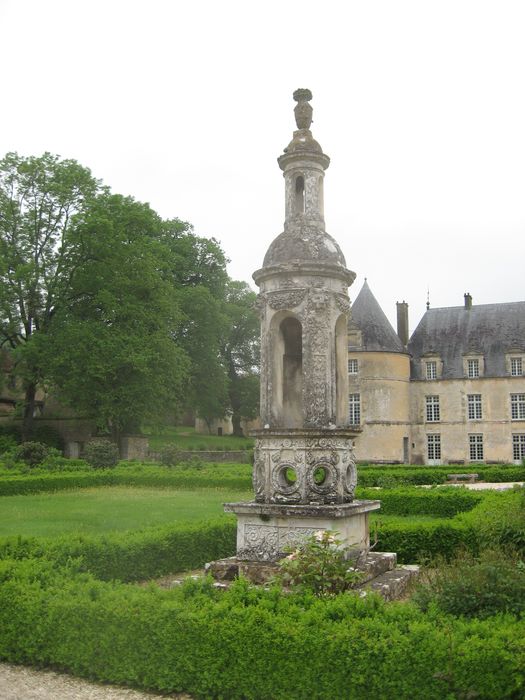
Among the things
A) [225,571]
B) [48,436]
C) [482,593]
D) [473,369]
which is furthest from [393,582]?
[473,369]

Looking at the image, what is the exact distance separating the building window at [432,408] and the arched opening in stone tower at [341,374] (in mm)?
33224

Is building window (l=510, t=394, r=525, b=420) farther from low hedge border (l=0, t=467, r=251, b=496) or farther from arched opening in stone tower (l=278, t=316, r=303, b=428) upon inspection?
arched opening in stone tower (l=278, t=316, r=303, b=428)

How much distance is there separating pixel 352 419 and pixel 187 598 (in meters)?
34.3

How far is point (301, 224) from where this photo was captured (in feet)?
32.5

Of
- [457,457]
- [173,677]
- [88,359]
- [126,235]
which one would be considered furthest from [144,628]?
[457,457]

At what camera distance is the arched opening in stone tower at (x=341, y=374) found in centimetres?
973

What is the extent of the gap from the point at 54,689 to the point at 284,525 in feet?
11.5

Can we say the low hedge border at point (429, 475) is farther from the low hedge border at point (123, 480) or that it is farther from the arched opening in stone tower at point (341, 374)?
the arched opening in stone tower at point (341, 374)

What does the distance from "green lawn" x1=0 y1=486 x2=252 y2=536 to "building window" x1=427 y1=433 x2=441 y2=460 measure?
21688 millimetres

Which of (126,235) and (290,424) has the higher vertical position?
(126,235)

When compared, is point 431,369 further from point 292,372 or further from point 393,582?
point 393,582

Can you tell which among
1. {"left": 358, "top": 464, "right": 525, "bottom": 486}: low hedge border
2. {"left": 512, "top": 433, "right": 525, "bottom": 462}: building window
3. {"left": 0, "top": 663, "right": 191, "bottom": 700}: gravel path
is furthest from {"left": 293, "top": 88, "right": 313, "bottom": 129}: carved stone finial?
{"left": 512, "top": 433, "right": 525, "bottom": 462}: building window

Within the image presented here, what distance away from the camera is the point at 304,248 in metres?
9.56

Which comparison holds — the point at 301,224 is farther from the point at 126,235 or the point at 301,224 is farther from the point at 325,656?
the point at 126,235
